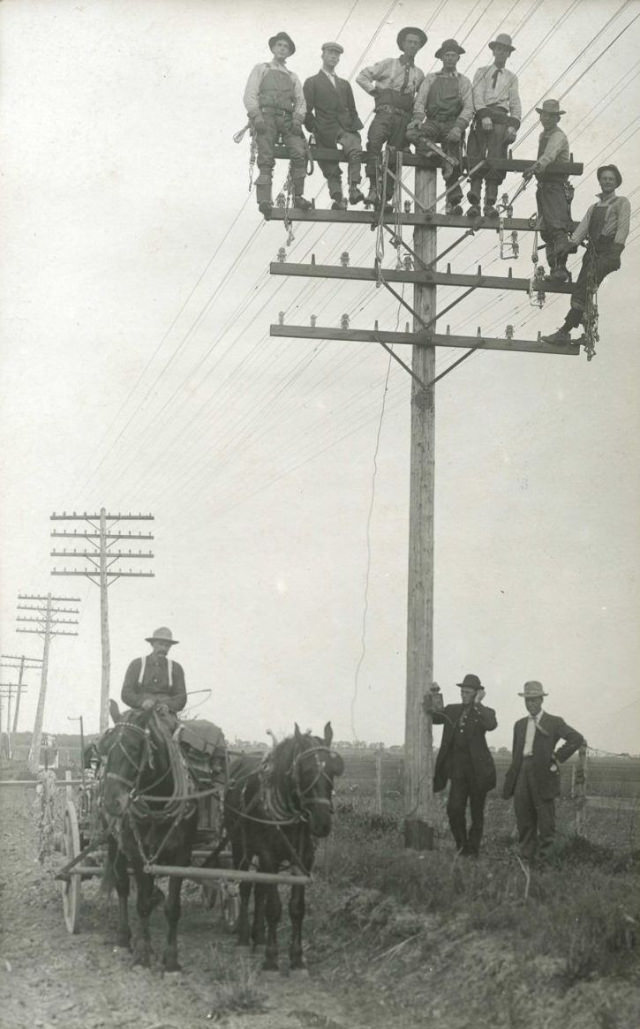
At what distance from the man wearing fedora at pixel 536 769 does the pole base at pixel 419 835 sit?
0.98m

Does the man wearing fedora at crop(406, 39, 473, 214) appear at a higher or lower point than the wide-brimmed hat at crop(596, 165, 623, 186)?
higher

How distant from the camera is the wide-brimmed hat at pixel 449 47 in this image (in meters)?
12.2

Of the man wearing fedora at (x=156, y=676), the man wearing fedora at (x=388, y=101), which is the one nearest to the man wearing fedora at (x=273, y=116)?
the man wearing fedora at (x=388, y=101)

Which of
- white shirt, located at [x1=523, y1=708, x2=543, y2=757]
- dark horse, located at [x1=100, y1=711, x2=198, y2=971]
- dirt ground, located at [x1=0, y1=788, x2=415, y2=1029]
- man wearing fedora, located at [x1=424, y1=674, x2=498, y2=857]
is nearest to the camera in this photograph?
dirt ground, located at [x1=0, y1=788, x2=415, y2=1029]

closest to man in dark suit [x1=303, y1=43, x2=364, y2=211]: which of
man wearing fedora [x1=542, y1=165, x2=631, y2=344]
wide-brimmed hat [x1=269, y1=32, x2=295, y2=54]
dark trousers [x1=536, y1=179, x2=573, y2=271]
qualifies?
wide-brimmed hat [x1=269, y1=32, x2=295, y2=54]

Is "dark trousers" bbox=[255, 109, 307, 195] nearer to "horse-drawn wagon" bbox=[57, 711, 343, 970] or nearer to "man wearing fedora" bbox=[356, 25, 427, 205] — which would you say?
"man wearing fedora" bbox=[356, 25, 427, 205]

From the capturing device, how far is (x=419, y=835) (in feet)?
38.2

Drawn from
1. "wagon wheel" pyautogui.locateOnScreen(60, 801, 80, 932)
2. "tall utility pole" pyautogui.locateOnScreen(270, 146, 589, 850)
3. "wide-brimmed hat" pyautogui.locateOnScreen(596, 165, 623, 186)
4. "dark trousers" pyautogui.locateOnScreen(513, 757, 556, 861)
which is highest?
"wide-brimmed hat" pyautogui.locateOnScreen(596, 165, 623, 186)

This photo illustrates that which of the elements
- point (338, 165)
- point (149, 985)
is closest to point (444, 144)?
point (338, 165)

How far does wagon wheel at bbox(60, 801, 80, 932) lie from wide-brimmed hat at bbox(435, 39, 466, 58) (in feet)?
28.9

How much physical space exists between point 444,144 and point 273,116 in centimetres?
191

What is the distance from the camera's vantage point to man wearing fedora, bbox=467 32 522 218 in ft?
41.1

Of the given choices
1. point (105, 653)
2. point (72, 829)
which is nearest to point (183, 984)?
point (72, 829)

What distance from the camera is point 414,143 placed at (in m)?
12.6
